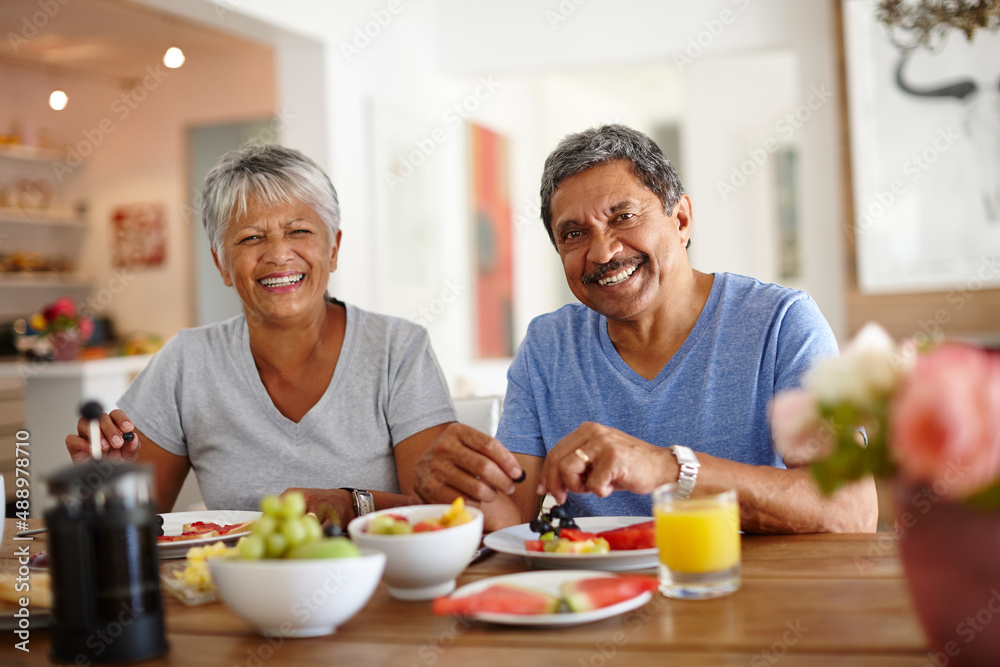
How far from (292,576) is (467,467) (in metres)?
0.48

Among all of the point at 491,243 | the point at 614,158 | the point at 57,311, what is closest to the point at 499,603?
the point at 614,158

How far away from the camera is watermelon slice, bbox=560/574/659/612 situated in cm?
92

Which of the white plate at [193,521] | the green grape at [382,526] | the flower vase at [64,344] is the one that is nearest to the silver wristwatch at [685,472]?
the green grape at [382,526]

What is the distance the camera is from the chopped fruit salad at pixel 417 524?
1.04 metres

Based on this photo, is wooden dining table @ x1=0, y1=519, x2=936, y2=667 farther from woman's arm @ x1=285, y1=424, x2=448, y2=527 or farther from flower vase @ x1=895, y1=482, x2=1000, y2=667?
woman's arm @ x1=285, y1=424, x2=448, y2=527

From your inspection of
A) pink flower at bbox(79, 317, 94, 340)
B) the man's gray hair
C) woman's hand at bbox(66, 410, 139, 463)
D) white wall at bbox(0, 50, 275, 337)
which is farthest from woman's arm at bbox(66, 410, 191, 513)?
white wall at bbox(0, 50, 275, 337)

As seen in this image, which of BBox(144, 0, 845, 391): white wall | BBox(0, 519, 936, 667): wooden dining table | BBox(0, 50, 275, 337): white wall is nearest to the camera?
BBox(0, 519, 936, 667): wooden dining table

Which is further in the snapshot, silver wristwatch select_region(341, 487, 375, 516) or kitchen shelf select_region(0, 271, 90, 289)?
kitchen shelf select_region(0, 271, 90, 289)

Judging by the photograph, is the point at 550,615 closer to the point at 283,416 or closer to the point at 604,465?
the point at 604,465

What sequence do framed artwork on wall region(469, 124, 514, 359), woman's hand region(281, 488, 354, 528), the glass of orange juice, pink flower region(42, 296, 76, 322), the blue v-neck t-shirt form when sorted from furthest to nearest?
1. framed artwork on wall region(469, 124, 514, 359)
2. pink flower region(42, 296, 76, 322)
3. the blue v-neck t-shirt
4. woman's hand region(281, 488, 354, 528)
5. the glass of orange juice

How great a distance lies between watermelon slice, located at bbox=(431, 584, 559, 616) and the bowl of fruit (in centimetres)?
8

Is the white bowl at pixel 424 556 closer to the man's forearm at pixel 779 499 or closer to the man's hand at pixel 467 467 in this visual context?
the man's hand at pixel 467 467

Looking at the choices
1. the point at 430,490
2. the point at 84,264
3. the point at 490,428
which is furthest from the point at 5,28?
the point at 430,490

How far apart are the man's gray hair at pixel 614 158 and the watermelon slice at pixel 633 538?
2.33ft
